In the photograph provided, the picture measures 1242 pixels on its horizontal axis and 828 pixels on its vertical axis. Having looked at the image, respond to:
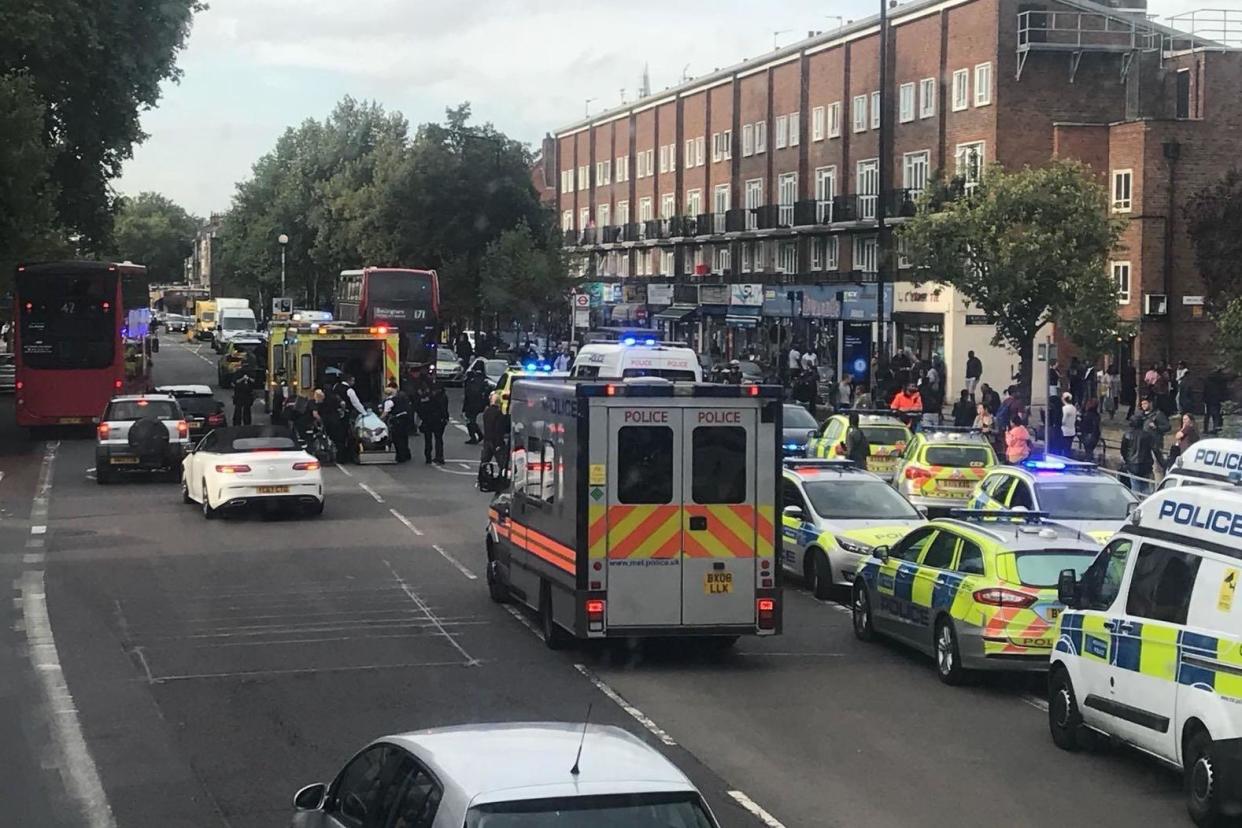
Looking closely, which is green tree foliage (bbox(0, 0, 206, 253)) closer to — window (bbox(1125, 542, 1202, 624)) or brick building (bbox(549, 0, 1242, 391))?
brick building (bbox(549, 0, 1242, 391))

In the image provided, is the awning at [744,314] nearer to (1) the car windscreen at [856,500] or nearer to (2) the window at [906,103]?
(2) the window at [906,103]

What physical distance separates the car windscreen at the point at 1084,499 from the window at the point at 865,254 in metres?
41.2

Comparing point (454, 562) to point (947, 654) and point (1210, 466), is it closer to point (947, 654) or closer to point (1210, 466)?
point (947, 654)

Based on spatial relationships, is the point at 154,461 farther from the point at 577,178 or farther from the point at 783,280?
the point at 577,178

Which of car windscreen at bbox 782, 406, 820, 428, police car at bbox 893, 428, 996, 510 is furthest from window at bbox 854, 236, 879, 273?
police car at bbox 893, 428, 996, 510

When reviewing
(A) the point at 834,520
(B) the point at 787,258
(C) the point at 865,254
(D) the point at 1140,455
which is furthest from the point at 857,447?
(B) the point at 787,258

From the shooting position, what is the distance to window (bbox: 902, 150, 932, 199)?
57.8 meters

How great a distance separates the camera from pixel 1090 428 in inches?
1305

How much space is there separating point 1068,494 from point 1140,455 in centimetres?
826

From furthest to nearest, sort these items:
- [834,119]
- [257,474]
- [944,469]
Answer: [834,119]
[944,469]
[257,474]

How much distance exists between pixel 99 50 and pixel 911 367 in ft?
77.1

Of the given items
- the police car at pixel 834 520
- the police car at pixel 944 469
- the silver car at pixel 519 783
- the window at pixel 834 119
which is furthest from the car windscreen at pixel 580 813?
the window at pixel 834 119

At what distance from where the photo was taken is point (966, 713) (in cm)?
1324

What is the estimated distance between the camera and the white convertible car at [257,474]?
24.6m
